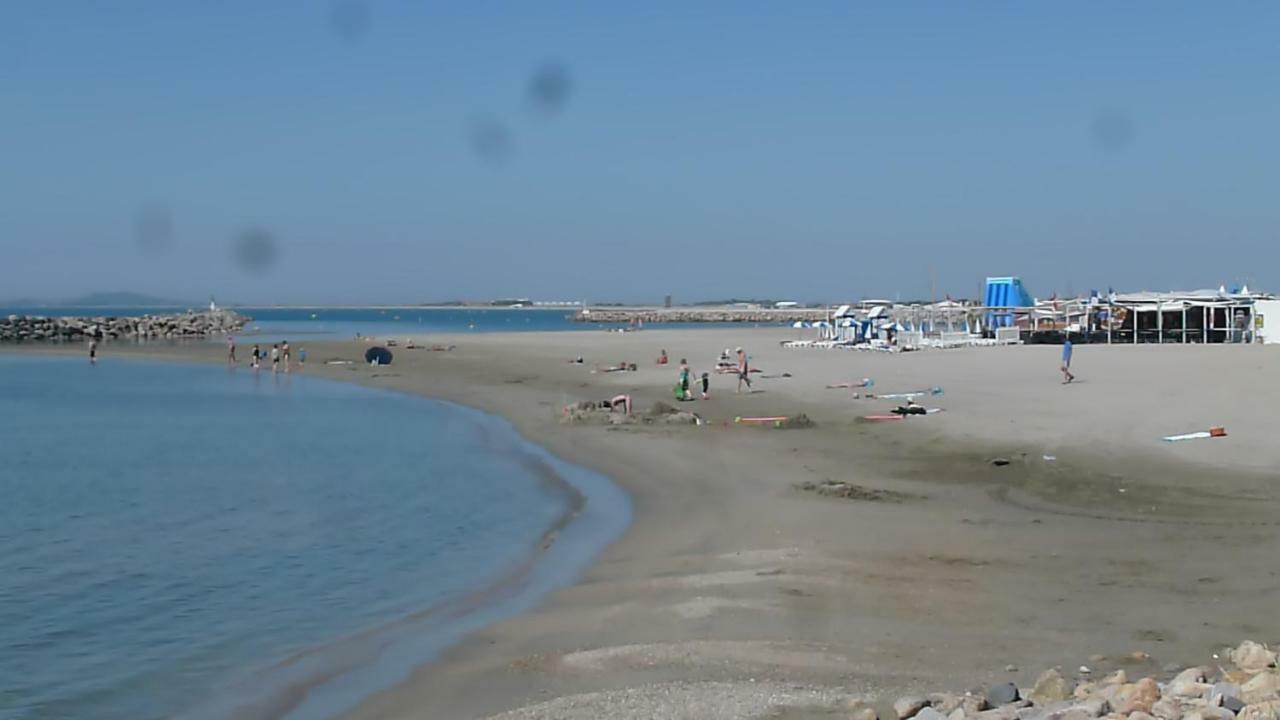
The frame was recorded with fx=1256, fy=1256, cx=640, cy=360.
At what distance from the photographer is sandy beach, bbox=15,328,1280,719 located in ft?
27.2

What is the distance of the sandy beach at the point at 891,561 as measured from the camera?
27.2ft

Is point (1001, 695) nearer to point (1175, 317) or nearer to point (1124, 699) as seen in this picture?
point (1124, 699)

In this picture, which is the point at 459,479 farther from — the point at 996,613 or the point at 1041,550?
the point at 996,613

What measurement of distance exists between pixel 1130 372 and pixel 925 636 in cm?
2423

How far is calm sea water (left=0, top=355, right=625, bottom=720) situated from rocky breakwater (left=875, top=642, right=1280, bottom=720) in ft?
13.2

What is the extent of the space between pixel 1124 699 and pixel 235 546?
10.7 m

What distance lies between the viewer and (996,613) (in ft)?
31.5

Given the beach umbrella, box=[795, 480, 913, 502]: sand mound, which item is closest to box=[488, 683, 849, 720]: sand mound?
box=[795, 480, 913, 502]: sand mound

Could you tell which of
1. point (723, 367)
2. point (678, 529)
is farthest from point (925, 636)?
point (723, 367)

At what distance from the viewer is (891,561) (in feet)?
38.3

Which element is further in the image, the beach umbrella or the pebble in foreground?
the beach umbrella

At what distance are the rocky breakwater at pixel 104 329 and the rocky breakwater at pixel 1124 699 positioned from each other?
82.2m

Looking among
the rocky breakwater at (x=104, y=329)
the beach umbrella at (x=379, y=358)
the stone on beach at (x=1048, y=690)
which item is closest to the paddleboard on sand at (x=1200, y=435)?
the stone on beach at (x=1048, y=690)

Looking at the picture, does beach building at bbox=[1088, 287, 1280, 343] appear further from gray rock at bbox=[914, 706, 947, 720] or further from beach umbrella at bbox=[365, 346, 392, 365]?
gray rock at bbox=[914, 706, 947, 720]
